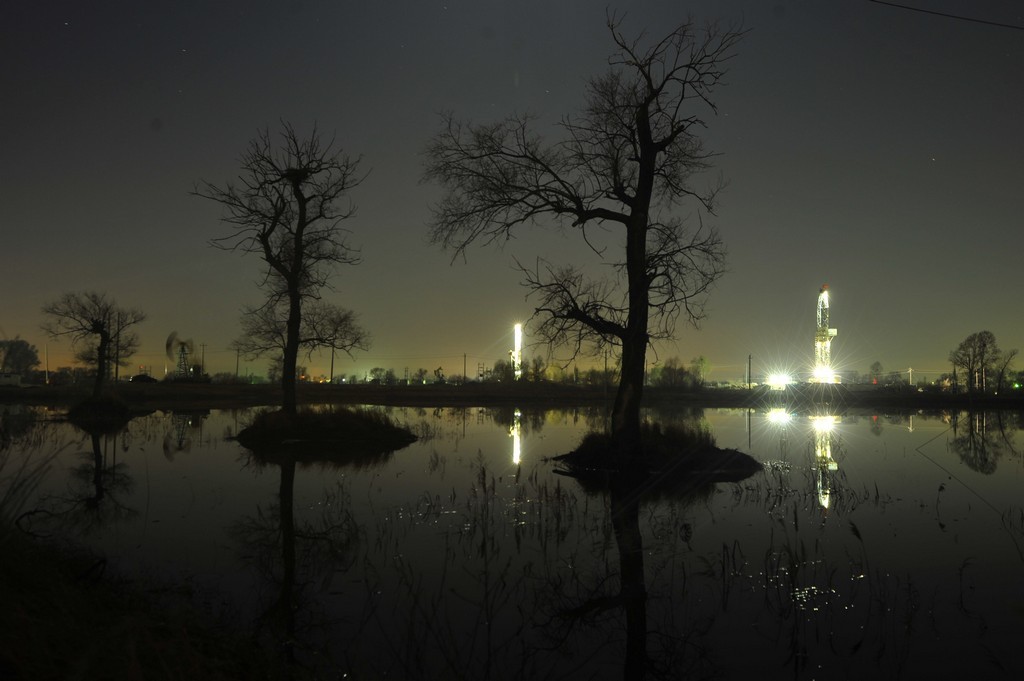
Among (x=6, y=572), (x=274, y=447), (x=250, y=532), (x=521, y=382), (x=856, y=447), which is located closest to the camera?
(x=6, y=572)

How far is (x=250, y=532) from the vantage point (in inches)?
404

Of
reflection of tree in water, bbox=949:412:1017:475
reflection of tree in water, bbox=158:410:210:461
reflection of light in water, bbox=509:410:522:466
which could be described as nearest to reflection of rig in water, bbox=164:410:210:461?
reflection of tree in water, bbox=158:410:210:461

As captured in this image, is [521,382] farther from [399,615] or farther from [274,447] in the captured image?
[399,615]

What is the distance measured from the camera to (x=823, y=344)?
5694 inches

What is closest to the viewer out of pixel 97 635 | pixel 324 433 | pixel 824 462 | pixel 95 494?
pixel 97 635

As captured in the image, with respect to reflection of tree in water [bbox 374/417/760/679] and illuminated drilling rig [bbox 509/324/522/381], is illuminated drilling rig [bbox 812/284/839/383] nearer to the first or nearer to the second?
illuminated drilling rig [bbox 509/324/522/381]

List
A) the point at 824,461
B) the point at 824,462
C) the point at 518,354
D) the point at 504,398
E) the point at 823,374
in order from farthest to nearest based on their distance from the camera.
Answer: the point at 823,374 < the point at 504,398 < the point at 518,354 < the point at 824,461 < the point at 824,462

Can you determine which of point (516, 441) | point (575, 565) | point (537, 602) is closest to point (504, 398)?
point (516, 441)

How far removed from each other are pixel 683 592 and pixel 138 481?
12.8 meters

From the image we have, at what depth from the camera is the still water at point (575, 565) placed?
5.94 m

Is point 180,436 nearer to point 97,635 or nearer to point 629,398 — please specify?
point 629,398

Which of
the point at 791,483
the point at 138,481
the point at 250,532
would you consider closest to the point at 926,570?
the point at 791,483

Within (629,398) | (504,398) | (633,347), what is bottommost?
(504,398)

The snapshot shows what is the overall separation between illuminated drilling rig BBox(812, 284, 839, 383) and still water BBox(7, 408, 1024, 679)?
13648 centimetres
